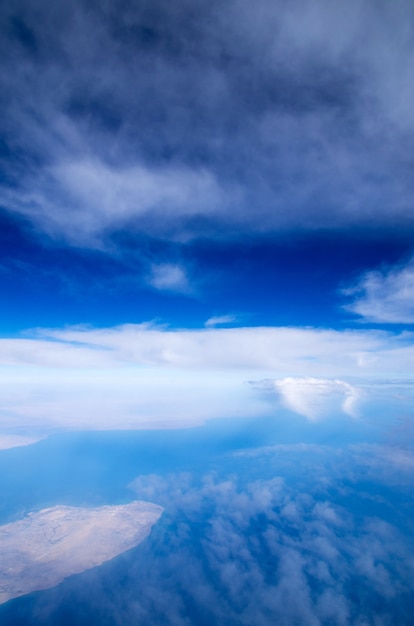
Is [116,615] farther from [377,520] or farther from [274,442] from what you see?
[274,442]

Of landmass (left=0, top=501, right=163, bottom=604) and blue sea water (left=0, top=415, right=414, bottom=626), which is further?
landmass (left=0, top=501, right=163, bottom=604)

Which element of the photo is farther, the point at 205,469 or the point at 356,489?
the point at 205,469

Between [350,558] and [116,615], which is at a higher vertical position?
[116,615]

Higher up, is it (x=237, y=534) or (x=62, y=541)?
(x=62, y=541)

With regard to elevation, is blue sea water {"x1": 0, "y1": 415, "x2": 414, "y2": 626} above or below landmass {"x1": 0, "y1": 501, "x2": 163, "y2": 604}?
below

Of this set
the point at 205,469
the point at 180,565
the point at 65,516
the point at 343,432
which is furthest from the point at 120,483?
the point at 343,432
